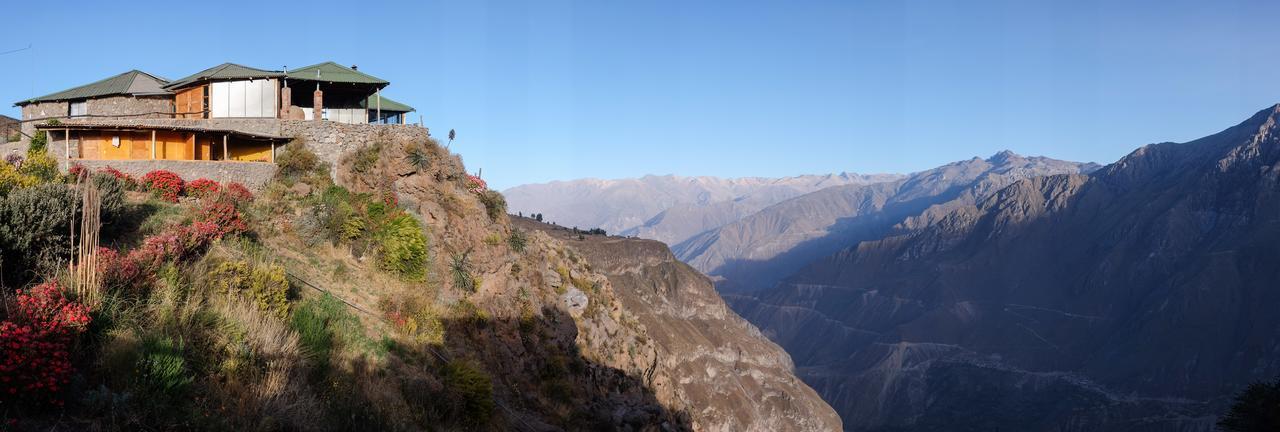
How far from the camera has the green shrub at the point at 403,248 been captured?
2266 cm

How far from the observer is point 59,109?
106ft

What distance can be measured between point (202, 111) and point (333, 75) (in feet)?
15.1

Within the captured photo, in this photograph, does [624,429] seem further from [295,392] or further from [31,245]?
[31,245]

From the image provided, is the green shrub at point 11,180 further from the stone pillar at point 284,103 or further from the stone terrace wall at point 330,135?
the stone pillar at point 284,103

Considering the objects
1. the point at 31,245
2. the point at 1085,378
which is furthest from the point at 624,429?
the point at 1085,378

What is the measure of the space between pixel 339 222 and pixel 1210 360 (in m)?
209

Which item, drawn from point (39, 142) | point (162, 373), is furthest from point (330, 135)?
point (162, 373)

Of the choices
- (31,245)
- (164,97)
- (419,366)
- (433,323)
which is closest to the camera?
(31,245)

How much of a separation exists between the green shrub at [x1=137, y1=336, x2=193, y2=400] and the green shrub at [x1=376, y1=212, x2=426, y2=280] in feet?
36.1

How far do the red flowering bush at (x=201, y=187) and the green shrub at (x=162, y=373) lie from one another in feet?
39.1

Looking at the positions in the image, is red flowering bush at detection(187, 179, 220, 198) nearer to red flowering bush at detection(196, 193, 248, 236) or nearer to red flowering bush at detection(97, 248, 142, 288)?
red flowering bush at detection(196, 193, 248, 236)

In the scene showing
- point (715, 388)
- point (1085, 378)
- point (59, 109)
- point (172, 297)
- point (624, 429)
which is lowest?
point (1085, 378)

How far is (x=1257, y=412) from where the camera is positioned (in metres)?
55.6

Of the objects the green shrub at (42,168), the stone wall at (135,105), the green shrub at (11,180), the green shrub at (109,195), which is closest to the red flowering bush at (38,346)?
the green shrub at (109,195)
